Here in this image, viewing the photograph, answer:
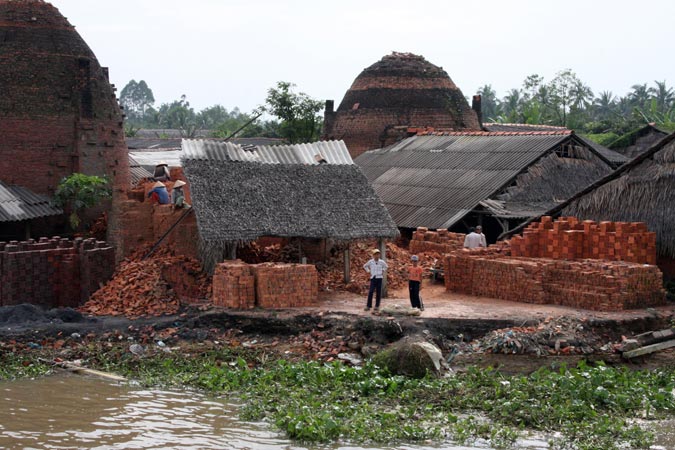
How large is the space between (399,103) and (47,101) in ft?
46.7

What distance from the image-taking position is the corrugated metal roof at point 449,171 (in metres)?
23.5

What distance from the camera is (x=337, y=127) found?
3441 centimetres

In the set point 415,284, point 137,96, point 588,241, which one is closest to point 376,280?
point 415,284

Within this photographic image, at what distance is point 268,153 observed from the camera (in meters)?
19.2

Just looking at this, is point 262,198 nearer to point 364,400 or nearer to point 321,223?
point 321,223

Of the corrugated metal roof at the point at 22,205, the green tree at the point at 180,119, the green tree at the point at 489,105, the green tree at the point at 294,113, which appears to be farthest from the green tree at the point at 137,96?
the corrugated metal roof at the point at 22,205

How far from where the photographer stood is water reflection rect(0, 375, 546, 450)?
36.3 ft

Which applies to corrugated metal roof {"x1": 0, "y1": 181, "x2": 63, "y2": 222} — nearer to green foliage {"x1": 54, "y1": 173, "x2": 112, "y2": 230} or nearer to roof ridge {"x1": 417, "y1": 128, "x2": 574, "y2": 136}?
green foliage {"x1": 54, "y1": 173, "x2": 112, "y2": 230}

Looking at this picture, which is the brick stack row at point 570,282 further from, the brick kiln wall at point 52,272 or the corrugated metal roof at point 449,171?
the brick kiln wall at point 52,272

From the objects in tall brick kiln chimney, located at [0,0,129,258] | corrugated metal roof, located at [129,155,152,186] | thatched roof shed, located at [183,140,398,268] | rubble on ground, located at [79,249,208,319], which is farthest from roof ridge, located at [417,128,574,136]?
rubble on ground, located at [79,249,208,319]

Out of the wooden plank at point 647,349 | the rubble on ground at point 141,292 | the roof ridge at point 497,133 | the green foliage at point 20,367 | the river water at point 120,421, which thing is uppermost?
the roof ridge at point 497,133

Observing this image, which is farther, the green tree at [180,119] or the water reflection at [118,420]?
the green tree at [180,119]

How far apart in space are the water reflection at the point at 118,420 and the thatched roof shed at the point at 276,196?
4.00m

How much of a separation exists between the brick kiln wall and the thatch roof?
9410 mm
